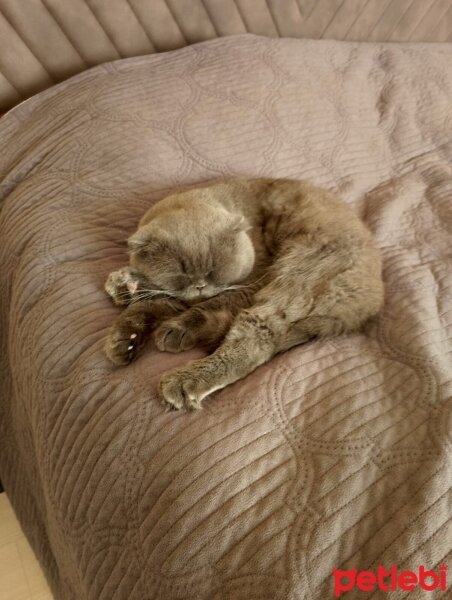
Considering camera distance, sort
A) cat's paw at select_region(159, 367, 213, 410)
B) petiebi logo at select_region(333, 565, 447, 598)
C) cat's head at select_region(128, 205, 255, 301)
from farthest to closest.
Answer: cat's head at select_region(128, 205, 255, 301) → cat's paw at select_region(159, 367, 213, 410) → petiebi logo at select_region(333, 565, 447, 598)

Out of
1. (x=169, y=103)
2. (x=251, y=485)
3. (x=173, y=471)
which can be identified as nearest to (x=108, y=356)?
(x=173, y=471)

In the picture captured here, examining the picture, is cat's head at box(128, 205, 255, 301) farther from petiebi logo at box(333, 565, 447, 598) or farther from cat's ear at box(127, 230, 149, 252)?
petiebi logo at box(333, 565, 447, 598)

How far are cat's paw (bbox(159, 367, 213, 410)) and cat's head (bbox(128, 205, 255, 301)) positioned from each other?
1.13ft

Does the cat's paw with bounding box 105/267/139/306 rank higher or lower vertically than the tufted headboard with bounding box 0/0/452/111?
lower

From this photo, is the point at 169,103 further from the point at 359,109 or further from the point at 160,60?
the point at 359,109

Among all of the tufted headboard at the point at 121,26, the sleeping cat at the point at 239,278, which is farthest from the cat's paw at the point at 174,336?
the tufted headboard at the point at 121,26

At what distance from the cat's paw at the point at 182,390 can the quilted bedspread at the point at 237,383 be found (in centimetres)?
3

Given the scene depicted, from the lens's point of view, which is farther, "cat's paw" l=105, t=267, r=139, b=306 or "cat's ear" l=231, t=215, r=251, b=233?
"cat's ear" l=231, t=215, r=251, b=233

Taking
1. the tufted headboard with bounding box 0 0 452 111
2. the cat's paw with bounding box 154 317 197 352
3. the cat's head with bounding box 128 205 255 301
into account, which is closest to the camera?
the cat's paw with bounding box 154 317 197 352

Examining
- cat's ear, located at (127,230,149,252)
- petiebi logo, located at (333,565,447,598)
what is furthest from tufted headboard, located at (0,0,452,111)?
petiebi logo, located at (333,565,447,598)

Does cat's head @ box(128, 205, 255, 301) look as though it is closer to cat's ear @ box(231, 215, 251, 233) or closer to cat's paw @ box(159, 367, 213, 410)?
cat's ear @ box(231, 215, 251, 233)

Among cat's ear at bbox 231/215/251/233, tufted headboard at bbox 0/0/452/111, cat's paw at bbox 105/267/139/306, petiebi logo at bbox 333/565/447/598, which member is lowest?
petiebi logo at bbox 333/565/447/598

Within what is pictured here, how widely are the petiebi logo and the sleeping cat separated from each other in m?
0.41

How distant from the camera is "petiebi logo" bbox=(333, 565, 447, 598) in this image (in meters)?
0.60
